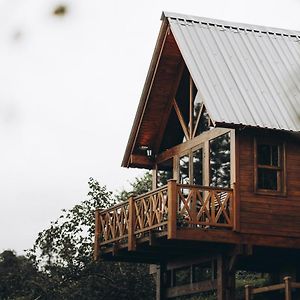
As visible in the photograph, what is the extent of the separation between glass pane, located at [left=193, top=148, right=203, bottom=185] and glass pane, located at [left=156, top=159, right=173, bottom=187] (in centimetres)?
190

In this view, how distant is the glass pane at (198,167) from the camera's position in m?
21.8

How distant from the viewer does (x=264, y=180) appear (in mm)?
20469

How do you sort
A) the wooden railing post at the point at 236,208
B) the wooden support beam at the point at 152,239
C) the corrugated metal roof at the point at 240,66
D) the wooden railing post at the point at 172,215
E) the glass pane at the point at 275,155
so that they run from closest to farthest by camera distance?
the wooden railing post at the point at 172,215 → the wooden railing post at the point at 236,208 → the wooden support beam at the point at 152,239 → the corrugated metal roof at the point at 240,66 → the glass pane at the point at 275,155

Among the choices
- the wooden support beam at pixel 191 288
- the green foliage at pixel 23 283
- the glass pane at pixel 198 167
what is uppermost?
the glass pane at pixel 198 167

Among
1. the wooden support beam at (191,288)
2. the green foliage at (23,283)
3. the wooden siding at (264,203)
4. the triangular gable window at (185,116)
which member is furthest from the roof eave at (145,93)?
the green foliage at (23,283)

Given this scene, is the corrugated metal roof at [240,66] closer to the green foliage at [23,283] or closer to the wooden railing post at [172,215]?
the wooden railing post at [172,215]

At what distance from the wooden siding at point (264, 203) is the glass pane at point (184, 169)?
2.64 m

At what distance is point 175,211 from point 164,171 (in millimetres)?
5662

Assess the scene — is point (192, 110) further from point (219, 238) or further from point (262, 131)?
point (219, 238)

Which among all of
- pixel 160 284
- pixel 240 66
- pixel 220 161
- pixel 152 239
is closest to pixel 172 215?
pixel 152 239

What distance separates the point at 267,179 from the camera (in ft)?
67.2

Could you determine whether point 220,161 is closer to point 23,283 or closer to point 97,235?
point 97,235

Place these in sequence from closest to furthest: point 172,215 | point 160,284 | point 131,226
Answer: point 172,215
point 131,226
point 160,284

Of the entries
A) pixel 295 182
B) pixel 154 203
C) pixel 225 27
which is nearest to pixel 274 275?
pixel 295 182
